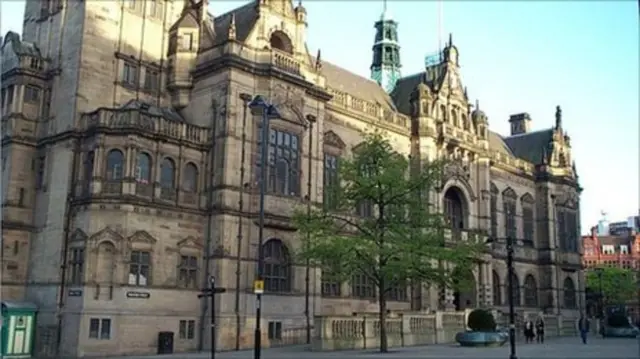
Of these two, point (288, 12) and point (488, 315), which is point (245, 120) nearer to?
point (288, 12)

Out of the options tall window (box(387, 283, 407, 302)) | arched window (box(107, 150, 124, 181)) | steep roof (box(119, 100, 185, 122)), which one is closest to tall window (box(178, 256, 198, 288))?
arched window (box(107, 150, 124, 181))

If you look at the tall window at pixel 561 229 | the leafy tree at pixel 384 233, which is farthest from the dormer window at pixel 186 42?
the tall window at pixel 561 229

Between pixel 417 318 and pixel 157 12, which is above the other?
pixel 157 12

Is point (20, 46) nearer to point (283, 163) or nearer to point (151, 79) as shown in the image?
point (151, 79)

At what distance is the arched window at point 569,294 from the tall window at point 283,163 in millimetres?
38198

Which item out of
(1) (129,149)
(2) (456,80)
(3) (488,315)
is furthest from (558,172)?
(1) (129,149)

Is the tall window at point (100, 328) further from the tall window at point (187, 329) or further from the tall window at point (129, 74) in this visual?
the tall window at point (129, 74)

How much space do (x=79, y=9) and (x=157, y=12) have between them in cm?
463

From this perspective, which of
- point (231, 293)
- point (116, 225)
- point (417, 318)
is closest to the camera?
point (116, 225)

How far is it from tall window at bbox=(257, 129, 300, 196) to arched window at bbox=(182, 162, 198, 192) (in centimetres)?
388

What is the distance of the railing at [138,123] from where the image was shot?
3203 centimetres

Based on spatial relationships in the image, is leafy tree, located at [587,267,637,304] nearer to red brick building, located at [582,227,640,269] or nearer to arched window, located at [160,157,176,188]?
red brick building, located at [582,227,640,269]

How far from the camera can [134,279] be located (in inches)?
1232

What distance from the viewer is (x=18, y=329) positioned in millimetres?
30750
